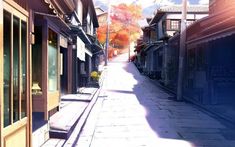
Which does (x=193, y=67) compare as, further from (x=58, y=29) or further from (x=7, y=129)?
(x=7, y=129)

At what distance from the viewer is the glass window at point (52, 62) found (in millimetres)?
11109

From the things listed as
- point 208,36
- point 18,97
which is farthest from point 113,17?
point 18,97

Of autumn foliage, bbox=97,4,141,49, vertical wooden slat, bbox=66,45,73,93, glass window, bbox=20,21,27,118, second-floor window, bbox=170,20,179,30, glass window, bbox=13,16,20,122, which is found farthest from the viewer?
autumn foliage, bbox=97,4,141,49

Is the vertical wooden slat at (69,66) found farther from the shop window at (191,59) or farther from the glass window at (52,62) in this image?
the glass window at (52,62)

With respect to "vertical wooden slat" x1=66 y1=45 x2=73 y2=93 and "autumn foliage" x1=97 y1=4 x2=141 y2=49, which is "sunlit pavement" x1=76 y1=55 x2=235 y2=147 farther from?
"autumn foliage" x1=97 y1=4 x2=141 y2=49

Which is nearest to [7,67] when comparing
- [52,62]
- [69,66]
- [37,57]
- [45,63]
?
[45,63]

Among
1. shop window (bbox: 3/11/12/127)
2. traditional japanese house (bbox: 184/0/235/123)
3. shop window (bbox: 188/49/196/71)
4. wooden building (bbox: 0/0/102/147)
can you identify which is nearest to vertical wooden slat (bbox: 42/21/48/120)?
wooden building (bbox: 0/0/102/147)

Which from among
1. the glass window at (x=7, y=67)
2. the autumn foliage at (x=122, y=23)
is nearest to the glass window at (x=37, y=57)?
the glass window at (x=7, y=67)

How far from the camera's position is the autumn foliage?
8250 cm

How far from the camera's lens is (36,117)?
409 inches

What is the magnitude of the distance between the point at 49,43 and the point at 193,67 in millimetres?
15366

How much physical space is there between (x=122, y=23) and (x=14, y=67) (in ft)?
256

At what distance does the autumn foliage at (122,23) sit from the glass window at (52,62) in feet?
224

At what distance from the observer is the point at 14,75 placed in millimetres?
6160
